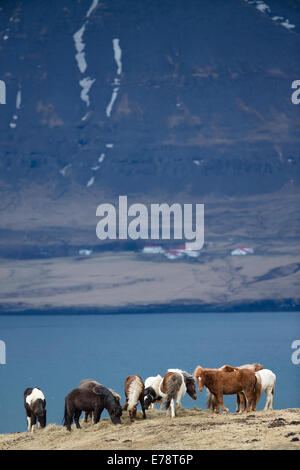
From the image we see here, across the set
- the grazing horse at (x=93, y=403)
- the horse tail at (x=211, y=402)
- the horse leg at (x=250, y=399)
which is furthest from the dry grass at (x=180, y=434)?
the horse leg at (x=250, y=399)

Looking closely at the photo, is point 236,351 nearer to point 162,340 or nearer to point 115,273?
point 162,340

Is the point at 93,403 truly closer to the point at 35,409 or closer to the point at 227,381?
the point at 35,409

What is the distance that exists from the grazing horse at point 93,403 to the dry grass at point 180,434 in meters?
0.20

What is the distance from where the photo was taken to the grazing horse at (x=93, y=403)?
693 inches

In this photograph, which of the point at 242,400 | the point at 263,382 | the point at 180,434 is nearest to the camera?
the point at 180,434

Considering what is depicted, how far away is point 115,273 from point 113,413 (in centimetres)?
18213

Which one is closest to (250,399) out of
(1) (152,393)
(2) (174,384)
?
(2) (174,384)

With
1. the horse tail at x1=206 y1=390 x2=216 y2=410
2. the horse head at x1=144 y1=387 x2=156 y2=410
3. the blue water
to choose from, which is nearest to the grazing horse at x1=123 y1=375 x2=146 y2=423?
the horse head at x1=144 y1=387 x2=156 y2=410

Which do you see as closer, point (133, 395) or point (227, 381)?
point (133, 395)

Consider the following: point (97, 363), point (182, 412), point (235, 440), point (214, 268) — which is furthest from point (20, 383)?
point (214, 268)

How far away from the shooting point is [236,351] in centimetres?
8825

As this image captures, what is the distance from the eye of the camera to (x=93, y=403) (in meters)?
17.8

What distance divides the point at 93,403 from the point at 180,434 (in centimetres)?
250

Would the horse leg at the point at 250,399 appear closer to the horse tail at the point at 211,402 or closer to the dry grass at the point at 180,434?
the dry grass at the point at 180,434
